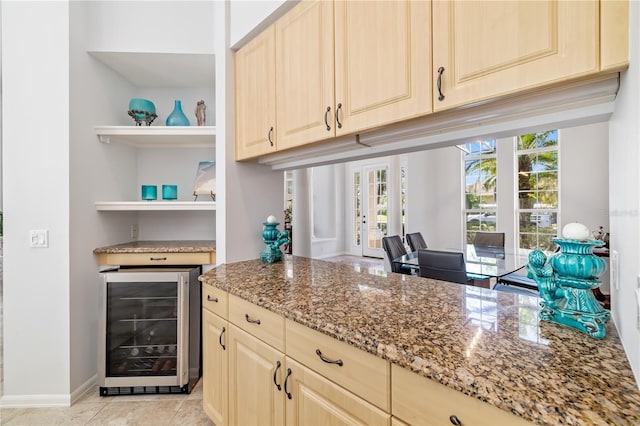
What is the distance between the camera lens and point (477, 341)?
86 cm

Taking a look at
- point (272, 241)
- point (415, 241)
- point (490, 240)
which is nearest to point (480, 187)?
point (490, 240)

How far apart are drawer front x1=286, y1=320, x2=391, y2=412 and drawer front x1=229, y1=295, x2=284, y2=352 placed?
65mm

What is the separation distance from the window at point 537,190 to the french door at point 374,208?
2.87 metres

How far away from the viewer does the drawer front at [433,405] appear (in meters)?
0.65

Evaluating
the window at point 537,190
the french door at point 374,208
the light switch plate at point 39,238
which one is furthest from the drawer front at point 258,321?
the french door at point 374,208

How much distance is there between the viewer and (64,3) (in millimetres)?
2102

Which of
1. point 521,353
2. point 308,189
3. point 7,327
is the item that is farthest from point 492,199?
point 7,327

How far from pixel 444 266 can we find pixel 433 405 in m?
1.94

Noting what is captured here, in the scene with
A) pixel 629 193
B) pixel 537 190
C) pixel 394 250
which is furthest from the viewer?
pixel 537 190

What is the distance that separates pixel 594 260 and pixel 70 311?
9.33 feet

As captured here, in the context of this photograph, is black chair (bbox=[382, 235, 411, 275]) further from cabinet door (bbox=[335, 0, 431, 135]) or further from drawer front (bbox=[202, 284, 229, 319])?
cabinet door (bbox=[335, 0, 431, 135])

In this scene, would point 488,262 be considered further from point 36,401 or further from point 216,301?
point 36,401

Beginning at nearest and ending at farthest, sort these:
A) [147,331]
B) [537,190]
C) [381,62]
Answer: [381,62] → [147,331] → [537,190]

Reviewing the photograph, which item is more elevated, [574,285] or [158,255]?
[574,285]
